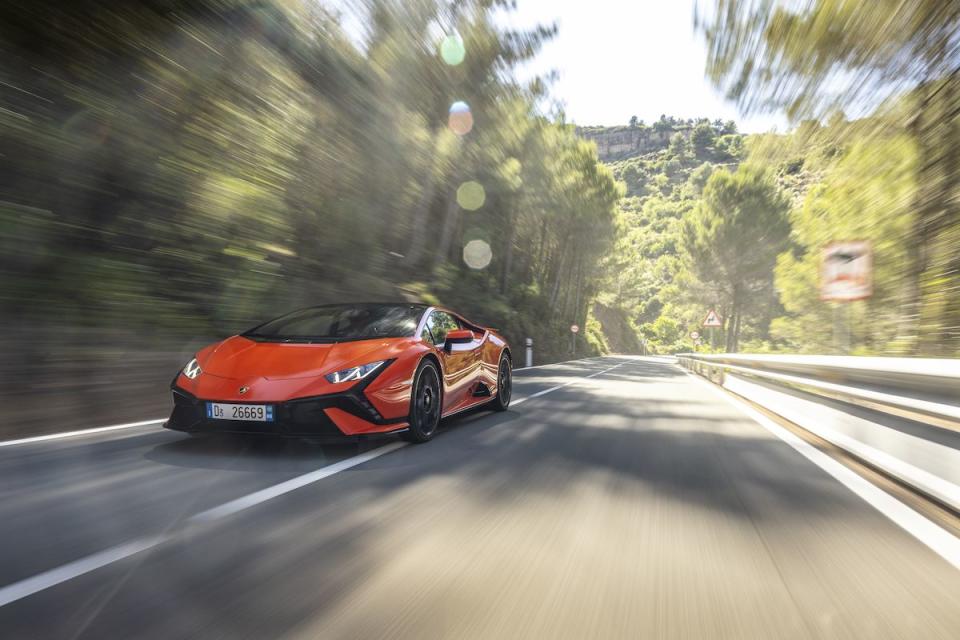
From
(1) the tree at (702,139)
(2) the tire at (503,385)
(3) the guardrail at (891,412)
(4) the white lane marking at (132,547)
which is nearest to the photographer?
(4) the white lane marking at (132,547)

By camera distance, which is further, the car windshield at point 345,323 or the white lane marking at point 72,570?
the car windshield at point 345,323

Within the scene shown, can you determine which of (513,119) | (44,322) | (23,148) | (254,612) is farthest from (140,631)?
(513,119)

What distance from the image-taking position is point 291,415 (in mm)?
4828

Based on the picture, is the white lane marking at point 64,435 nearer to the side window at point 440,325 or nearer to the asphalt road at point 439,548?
the asphalt road at point 439,548

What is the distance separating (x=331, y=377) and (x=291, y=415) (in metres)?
0.41

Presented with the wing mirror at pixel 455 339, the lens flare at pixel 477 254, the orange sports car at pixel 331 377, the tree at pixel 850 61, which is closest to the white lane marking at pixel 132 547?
the orange sports car at pixel 331 377

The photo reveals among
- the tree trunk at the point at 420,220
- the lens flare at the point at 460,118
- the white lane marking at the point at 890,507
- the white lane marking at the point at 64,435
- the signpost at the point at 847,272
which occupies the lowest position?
the white lane marking at the point at 64,435

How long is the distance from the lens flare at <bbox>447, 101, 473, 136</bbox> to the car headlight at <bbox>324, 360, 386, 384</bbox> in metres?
17.3

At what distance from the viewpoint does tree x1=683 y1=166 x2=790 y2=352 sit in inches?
1807

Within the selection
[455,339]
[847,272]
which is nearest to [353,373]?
[455,339]

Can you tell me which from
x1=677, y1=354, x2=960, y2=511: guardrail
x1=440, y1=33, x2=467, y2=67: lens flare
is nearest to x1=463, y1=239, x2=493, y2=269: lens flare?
x1=440, y1=33, x2=467, y2=67: lens flare

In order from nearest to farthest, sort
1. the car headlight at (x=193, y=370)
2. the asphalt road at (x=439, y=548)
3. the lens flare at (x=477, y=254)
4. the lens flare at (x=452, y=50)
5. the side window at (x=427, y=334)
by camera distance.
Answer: the asphalt road at (x=439, y=548), the car headlight at (x=193, y=370), the side window at (x=427, y=334), the lens flare at (x=452, y=50), the lens flare at (x=477, y=254)

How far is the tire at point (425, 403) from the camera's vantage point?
5867mm

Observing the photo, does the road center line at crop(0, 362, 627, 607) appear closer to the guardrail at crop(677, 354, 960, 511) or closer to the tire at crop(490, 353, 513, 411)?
the tire at crop(490, 353, 513, 411)
